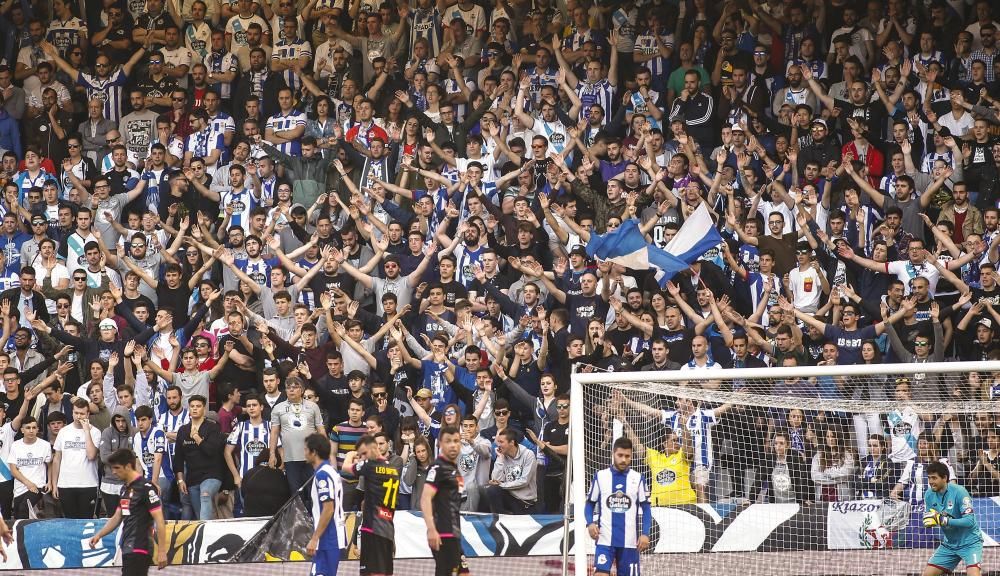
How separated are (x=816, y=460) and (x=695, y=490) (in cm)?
126

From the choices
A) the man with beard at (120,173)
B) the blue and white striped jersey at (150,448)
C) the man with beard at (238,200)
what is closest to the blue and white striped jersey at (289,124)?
the man with beard at (238,200)

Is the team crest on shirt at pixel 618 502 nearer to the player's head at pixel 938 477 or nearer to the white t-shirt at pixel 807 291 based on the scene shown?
→ the player's head at pixel 938 477

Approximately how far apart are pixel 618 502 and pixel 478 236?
18.9 ft

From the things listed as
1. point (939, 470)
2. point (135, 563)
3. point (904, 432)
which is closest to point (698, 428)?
point (904, 432)

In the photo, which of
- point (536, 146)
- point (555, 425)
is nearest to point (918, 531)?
point (555, 425)

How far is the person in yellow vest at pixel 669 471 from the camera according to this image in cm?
1482

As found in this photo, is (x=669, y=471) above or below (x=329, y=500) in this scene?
above

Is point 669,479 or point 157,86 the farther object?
point 157,86

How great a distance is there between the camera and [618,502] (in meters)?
13.4

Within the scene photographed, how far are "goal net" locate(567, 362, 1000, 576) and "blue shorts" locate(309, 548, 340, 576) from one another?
2.66 m

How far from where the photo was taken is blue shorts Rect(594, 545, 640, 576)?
526 inches

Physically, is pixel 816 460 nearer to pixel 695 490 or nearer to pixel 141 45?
pixel 695 490

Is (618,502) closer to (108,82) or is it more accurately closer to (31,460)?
(31,460)

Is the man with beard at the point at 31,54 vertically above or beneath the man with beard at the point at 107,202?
above
